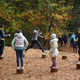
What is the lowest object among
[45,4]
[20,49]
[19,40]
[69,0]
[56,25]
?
[20,49]

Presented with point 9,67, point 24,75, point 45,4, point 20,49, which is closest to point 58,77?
point 24,75

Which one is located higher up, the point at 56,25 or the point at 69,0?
the point at 69,0

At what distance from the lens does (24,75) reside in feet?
19.5

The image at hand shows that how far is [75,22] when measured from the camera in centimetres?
2542

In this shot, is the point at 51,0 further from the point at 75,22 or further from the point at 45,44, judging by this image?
the point at 75,22

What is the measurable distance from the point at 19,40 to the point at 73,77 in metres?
2.65

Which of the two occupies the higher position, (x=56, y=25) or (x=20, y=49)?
(x=56, y=25)

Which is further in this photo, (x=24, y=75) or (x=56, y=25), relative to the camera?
(x=56, y=25)

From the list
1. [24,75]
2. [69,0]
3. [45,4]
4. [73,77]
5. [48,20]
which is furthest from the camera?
[69,0]

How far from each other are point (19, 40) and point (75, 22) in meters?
21.0

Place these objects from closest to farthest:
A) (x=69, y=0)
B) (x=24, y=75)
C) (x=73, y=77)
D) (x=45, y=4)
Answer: (x=73, y=77) < (x=24, y=75) < (x=45, y=4) < (x=69, y=0)

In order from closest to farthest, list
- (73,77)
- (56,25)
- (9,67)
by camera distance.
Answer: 1. (73,77)
2. (9,67)
3. (56,25)

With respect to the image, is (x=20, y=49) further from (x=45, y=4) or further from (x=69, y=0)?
(x=69, y=0)

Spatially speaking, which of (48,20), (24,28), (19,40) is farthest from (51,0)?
(19,40)
